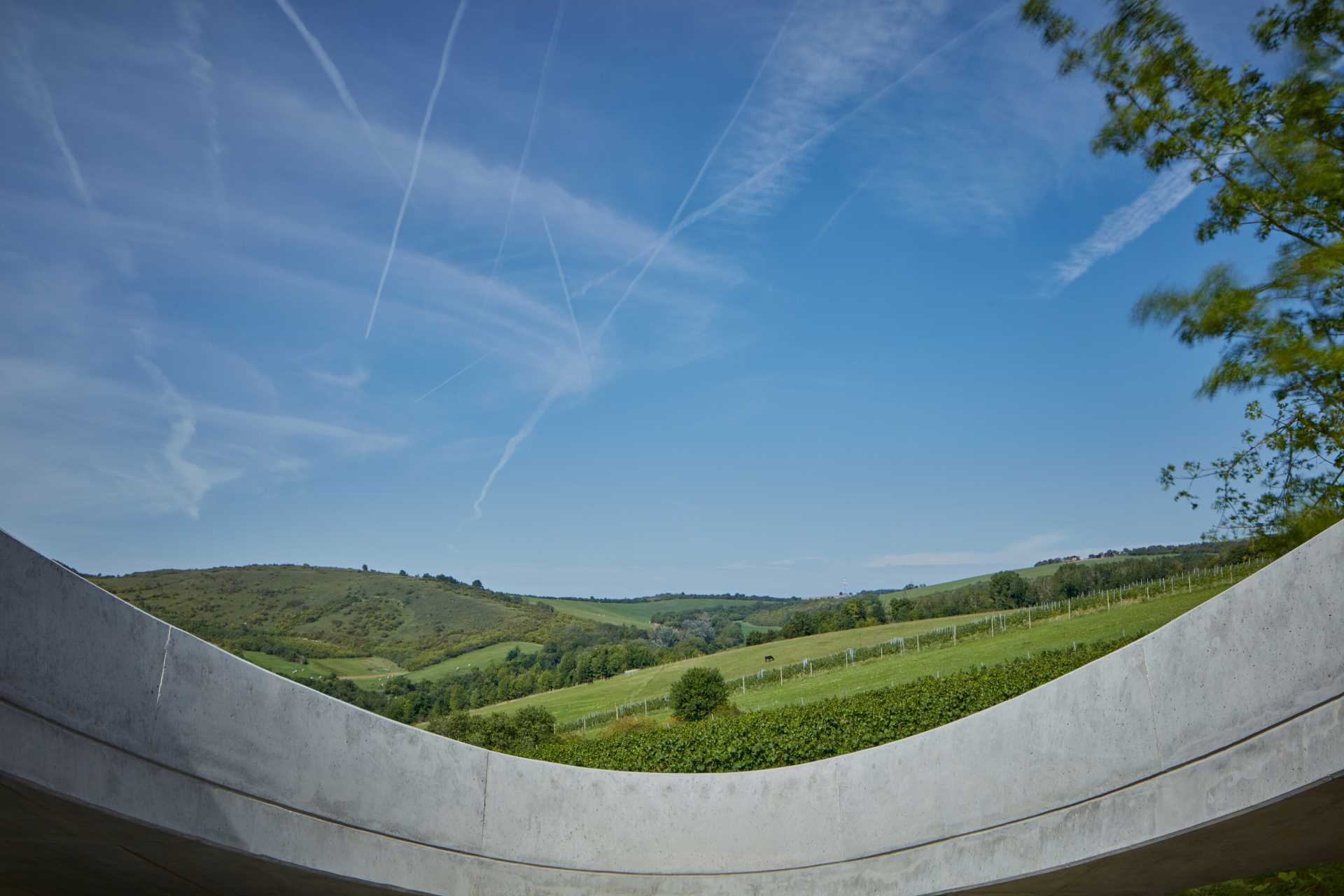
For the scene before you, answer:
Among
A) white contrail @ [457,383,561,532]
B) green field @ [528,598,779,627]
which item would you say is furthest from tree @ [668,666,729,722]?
green field @ [528,598,779,627]

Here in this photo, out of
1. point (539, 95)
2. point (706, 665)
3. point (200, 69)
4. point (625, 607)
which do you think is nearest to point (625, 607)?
point (625, 607)

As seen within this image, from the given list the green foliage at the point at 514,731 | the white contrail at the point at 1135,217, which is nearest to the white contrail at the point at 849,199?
the white contrail at the point at 1135,217

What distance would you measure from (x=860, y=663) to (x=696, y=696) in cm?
1863

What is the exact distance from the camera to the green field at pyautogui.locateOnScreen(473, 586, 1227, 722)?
33.1 m

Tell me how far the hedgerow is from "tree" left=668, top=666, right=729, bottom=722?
12.0 meters

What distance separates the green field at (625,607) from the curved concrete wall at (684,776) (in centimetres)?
9679

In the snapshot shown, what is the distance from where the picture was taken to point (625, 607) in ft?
421

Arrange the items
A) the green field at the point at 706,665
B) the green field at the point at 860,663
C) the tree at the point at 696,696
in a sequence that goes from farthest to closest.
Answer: the green field at the point at 706,665 → the green field at the point at 860,663 → the tree at the point at 696,696

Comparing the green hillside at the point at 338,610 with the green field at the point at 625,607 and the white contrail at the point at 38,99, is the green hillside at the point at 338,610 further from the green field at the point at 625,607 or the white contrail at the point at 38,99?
the white contrail at the point at 38,99

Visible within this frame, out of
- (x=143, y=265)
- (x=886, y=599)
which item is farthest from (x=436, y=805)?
(x=143, y=265)

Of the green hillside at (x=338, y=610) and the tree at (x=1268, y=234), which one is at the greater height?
the green hillside at (x=338, y=610)

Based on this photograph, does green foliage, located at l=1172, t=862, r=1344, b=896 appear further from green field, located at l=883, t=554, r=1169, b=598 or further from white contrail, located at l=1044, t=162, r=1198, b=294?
green field, located at l=883, t=554, r=1169, b=598

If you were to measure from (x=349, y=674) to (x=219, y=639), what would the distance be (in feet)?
35.7

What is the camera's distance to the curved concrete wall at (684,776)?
3.15 m
